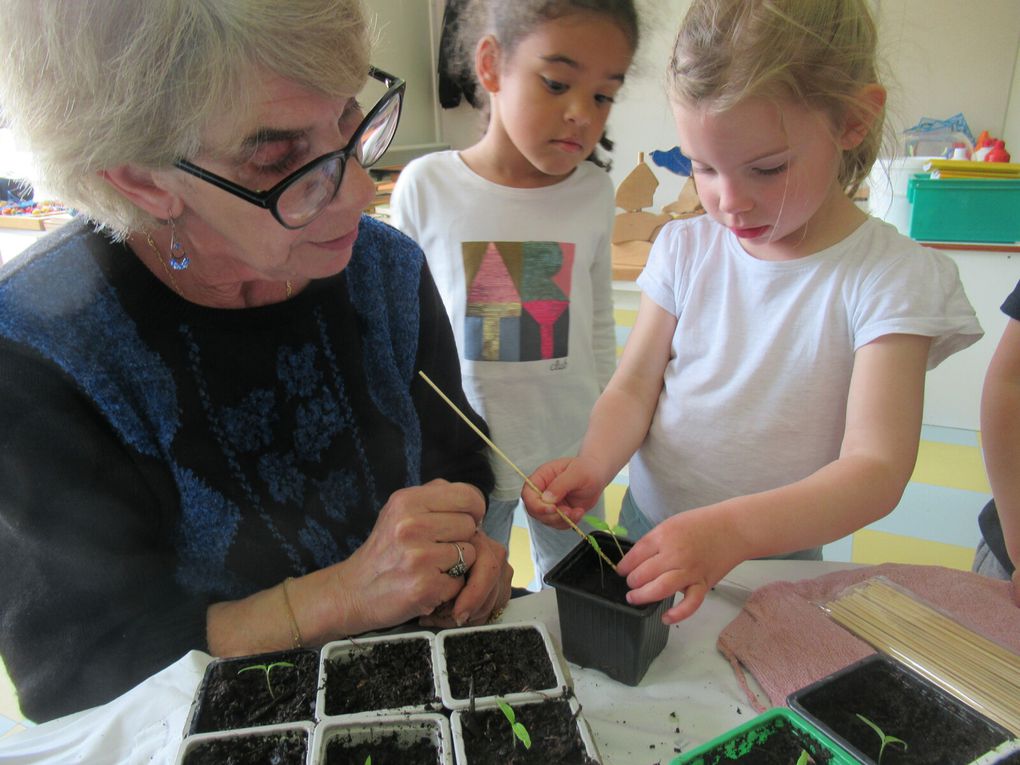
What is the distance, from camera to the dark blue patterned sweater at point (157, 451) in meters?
0.86

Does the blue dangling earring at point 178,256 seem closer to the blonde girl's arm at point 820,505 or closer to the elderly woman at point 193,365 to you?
the elderly woman at point 193,365

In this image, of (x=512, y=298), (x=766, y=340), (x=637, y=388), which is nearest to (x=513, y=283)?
(x=512, y=298)

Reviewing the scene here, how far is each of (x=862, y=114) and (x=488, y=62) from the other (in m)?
0.87

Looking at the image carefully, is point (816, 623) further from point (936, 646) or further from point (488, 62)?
point (488, 62)

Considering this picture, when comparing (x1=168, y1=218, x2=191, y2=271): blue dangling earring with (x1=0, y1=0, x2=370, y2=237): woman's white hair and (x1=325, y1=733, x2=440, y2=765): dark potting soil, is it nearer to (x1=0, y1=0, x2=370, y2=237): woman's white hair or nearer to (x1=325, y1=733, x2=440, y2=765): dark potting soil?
(x1=0, y1=0, x2=370, y2=237): woman's white hair

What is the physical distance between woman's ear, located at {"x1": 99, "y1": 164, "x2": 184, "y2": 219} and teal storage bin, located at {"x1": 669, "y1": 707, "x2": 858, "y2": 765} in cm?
86

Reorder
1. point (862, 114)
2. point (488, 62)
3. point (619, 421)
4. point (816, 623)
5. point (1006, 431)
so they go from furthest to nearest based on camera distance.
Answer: point (488, 62) → point (619, 421) → point (1006, 431) → point (862, 114) → point (816, 623)

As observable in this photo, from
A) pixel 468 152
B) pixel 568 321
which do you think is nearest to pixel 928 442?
pixel 568 321

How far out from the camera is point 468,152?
175cm

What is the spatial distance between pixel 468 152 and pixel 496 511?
2.91 feet

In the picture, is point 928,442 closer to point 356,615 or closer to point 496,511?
point 496,511

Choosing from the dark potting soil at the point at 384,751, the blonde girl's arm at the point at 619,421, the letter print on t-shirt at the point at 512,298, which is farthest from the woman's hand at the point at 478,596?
the letter print on t-shirt at the point at 512,298

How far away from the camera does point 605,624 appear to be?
2.76 feet

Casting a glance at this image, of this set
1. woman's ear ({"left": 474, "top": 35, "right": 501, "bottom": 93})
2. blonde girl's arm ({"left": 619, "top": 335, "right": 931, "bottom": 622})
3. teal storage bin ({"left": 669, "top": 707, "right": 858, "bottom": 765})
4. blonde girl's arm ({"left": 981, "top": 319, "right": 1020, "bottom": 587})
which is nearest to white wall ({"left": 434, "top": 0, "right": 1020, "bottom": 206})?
woman's ear ({"left": 474, "top": 35, "right": 501, "bottom": 93})
